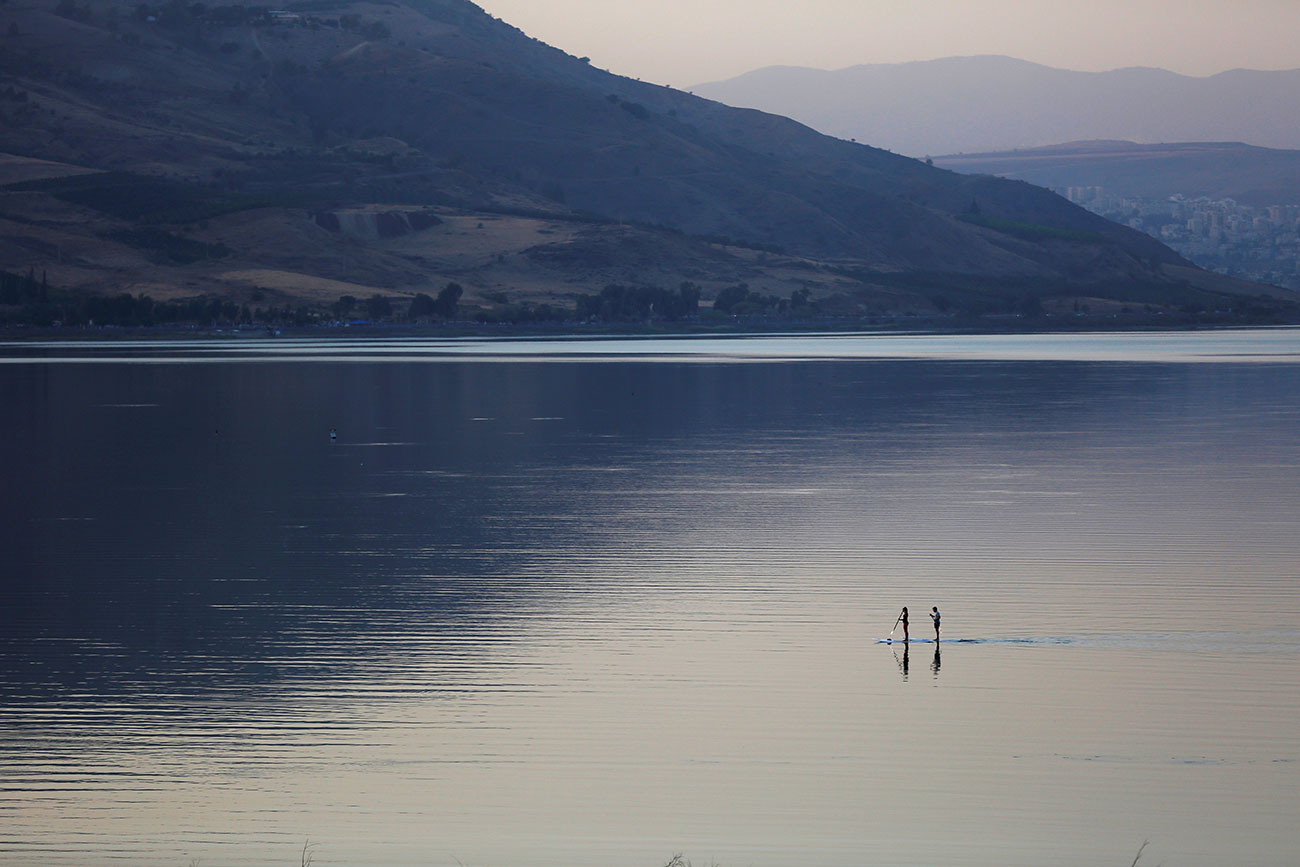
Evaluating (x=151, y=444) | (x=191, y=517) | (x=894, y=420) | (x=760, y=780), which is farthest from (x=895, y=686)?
(x=894, y=420)

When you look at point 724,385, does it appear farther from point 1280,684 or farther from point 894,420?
point 1280,684

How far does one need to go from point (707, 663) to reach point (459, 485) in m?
38.3

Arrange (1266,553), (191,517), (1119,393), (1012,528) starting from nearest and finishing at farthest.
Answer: (1266,553) → (1012,528) → (191,517) → (1119,393)

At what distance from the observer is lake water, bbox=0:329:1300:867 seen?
27.8 meters

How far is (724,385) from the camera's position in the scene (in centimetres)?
15325

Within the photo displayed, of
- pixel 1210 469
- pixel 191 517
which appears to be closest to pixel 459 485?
pixel 191 517

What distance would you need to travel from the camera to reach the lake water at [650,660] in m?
27.8

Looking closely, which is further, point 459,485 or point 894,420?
point 894,420

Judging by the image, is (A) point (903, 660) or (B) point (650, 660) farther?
(B) point (650, 660)

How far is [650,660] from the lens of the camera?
38.8 m

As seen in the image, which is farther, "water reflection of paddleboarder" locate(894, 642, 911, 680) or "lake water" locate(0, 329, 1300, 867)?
"water reflection of paddleboarder" locate(894, 642, 911, 680)

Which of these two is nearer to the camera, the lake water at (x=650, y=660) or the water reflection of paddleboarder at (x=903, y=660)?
the lake water at (x=650, y=660)

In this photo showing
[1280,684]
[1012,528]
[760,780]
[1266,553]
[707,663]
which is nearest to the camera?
[760,780]

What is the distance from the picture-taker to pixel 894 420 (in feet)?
364
